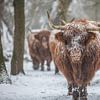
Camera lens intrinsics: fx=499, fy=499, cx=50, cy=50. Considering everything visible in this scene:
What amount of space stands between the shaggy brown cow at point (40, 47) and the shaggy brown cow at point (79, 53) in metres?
12.7

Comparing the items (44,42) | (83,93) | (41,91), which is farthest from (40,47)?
(83,93)

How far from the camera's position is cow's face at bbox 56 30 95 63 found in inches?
426

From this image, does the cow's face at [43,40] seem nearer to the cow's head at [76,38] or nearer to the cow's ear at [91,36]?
the cow's head at [76,38]

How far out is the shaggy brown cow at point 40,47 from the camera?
24.5 m

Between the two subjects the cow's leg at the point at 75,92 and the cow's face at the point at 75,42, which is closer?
the cow's face at the point at 75,42

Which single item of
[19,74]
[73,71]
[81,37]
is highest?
[81,37]

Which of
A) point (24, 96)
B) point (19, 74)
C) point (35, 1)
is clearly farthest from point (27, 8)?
point (24, 96)

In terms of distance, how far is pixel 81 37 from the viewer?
11.0 m

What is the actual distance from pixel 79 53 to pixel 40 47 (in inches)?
554

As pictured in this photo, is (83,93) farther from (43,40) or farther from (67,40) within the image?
(43,40)

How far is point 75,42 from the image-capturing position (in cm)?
1090

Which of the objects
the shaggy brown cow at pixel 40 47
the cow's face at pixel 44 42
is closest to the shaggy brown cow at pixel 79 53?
the shaggy brown cow at pixel 40 47

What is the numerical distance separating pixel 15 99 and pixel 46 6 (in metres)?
32.9

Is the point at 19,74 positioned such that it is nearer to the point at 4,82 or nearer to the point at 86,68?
the point at 4,82
